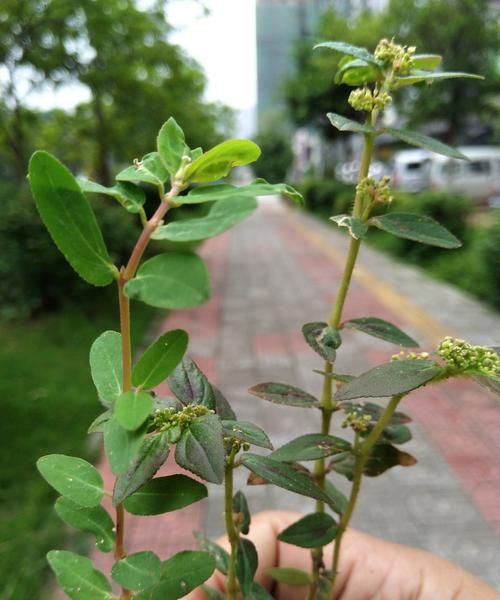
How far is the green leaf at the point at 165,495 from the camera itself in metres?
0.43

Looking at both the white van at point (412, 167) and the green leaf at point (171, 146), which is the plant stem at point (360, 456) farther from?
the white van at point (412, 167)

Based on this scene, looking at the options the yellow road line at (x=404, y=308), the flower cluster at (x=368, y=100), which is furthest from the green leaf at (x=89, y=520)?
the yellow road line at (x=404, y=308)

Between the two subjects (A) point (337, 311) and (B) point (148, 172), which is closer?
(B) point (148, 172)

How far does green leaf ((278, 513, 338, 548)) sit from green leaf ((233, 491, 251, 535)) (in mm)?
36

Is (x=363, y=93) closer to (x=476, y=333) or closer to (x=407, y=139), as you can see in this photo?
(x=407, y=139)

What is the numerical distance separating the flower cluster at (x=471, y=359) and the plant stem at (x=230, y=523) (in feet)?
0.60

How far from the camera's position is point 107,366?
42 centimetres

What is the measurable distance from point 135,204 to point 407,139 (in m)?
0.27

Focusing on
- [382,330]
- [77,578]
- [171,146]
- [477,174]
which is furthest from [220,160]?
[477,174]

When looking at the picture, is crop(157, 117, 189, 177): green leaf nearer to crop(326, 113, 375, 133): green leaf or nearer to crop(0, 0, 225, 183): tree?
crop(326, 113, 375, 133): green leaf

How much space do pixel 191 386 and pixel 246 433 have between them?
3.0 inches

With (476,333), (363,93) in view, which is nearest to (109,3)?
(476,333)

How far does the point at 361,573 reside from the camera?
0.69 meters

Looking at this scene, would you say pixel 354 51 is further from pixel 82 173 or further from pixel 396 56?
pixel 82 173
